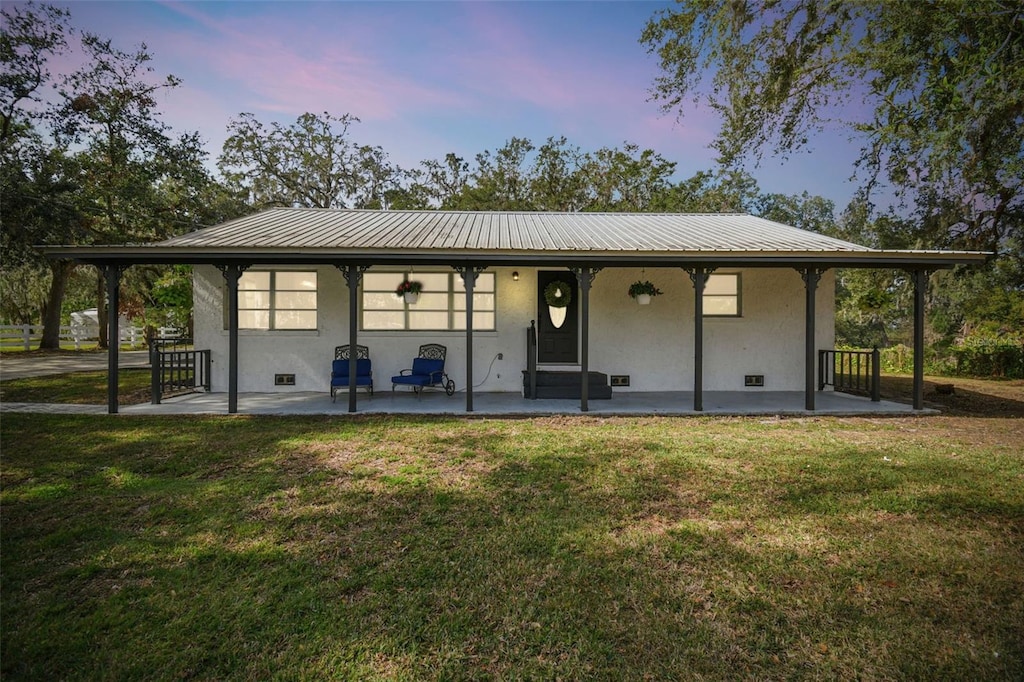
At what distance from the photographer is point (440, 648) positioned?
218 cm

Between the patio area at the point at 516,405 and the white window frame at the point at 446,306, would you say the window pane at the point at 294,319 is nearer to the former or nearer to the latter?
the white window frame at the point at 446,306

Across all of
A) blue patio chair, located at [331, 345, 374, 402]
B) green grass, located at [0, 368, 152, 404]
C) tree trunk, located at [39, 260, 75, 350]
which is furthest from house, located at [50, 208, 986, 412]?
tree trunk, located at [39, 260, 75, 350]

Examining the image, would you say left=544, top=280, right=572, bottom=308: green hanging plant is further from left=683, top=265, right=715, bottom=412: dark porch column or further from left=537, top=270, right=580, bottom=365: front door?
left=683, top=265, right=715, bottom=412: dark porch column

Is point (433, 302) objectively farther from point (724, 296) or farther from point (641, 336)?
point (724, 296)

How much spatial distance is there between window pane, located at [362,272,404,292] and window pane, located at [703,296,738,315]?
20.7 feet

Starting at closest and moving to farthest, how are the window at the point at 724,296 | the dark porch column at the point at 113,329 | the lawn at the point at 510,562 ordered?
the lawn at the point at 510,562
the dark porch column at the point at 113,329
the window at the point at 724,296

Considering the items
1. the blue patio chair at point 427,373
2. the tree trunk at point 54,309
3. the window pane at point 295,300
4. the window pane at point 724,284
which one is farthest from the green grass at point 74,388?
the window pane at point 724,284

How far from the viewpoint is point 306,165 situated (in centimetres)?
2273

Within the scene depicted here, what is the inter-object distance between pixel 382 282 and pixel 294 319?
1.87 meters

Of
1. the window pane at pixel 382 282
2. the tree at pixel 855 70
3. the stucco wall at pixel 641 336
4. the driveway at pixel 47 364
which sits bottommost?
the driveway at pixel 47 364

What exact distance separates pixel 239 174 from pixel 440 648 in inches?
987

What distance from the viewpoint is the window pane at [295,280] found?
9.27 meters

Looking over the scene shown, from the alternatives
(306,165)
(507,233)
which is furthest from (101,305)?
(507,233)

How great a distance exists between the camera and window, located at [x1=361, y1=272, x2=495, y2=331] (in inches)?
371
